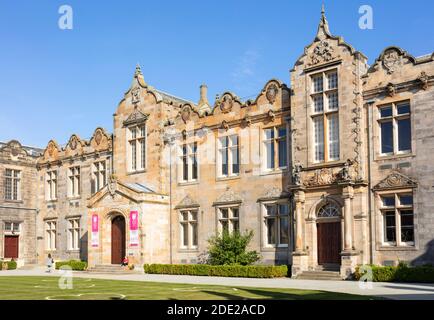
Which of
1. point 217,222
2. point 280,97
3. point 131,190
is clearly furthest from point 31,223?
point 280,97

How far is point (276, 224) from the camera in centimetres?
3288

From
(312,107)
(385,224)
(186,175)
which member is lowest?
(385,224)

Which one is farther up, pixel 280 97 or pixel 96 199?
pixel 280 97

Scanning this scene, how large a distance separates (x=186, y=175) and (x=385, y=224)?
1375cm

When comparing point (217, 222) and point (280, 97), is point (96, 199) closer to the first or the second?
point (217, 222)

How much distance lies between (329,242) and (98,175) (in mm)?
20541

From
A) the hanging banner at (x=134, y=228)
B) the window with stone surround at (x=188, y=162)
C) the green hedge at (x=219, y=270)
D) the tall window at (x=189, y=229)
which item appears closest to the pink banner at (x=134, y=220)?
the hanging banner at (x=134, y=228)

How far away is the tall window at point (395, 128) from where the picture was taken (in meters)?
28.3

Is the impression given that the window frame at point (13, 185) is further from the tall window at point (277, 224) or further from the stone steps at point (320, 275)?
the stone steps at point (320, 275)

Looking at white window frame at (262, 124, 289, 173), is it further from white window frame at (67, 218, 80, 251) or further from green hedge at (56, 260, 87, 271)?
white window frame at (67, 218, 80, 251)

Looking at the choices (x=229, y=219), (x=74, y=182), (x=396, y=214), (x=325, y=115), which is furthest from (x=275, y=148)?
(x=74, y=182)

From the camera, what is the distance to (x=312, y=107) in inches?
1232

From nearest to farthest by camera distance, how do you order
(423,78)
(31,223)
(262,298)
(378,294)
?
(262,298), (378,294), (423,78), (31,223)

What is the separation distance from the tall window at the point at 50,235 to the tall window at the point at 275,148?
21209mm
